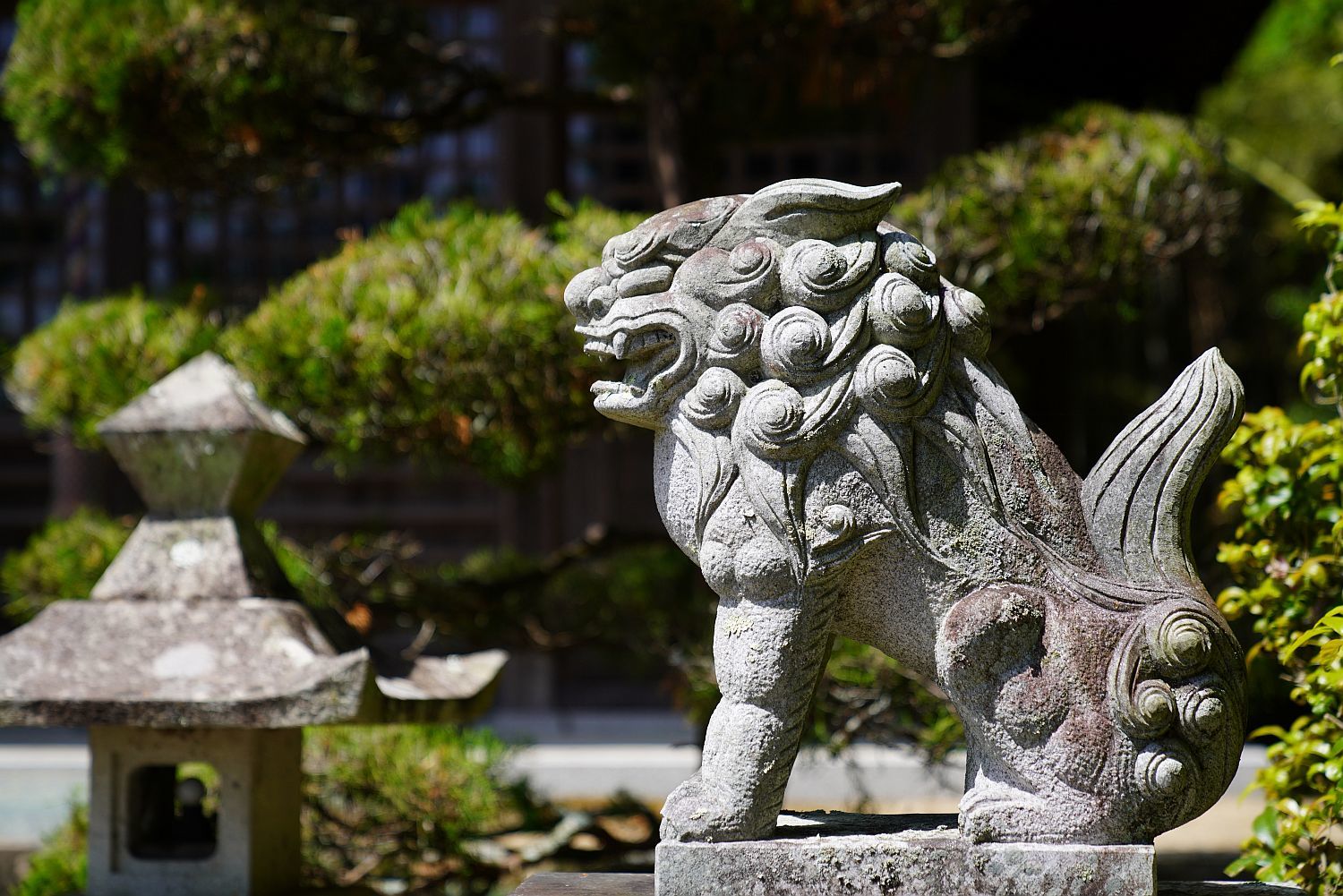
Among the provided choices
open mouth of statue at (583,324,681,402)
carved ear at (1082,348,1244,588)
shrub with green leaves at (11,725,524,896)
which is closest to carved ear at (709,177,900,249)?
open mouth of statue at (583,324,681,402)

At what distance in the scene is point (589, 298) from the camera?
2.33 metres

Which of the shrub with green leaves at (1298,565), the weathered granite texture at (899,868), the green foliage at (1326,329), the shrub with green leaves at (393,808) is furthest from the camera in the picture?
the shrub with green leaves at (393,808)

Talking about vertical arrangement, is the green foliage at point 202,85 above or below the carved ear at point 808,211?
above

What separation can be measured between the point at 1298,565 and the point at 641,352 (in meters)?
1.77

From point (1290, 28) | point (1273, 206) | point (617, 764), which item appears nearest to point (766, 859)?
point (617, 764)

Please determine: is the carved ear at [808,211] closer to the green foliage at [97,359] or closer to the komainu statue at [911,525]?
the komainu statue at [911,525]

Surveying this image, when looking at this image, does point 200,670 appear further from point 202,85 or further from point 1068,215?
point 1068,215

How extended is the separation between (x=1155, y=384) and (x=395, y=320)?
6912 millimetres

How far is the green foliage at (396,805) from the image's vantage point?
14.9ft

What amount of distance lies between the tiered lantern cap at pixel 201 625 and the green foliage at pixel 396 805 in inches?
39.6

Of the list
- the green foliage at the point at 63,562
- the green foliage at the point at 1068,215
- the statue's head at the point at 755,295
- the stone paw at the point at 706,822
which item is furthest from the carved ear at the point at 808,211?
the green foliage at the point at 63,562

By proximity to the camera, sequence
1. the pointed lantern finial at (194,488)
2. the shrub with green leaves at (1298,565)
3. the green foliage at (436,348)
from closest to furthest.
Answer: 1. the shrub with green leaves at (1298,565)
2. the pointed lantern finial at (194,488)
3. the green foliage at (436,348)

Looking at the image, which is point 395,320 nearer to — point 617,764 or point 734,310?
point 734,310

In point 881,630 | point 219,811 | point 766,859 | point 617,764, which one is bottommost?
point 617,764
